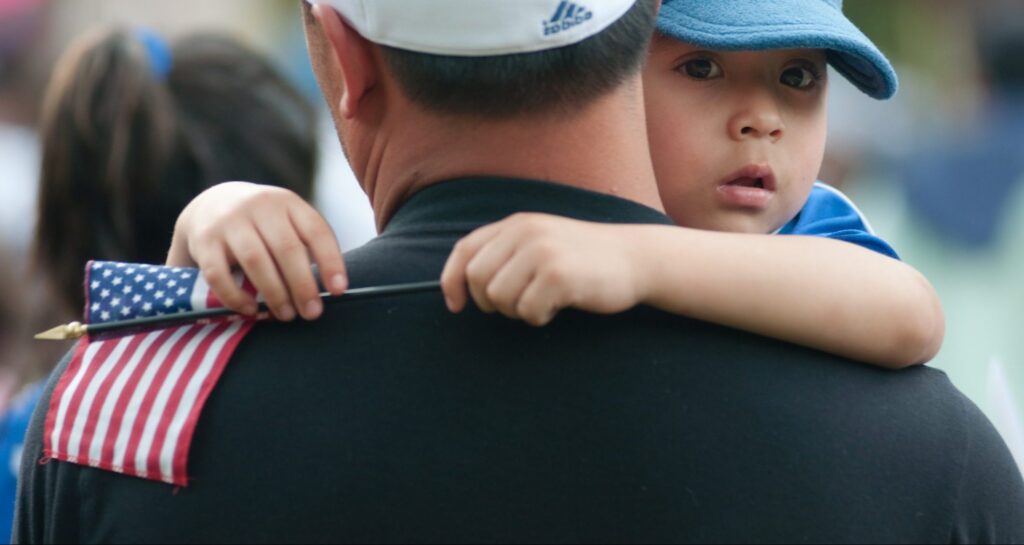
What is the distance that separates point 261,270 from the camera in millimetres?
2057

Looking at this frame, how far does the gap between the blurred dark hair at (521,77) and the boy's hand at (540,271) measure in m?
0.20

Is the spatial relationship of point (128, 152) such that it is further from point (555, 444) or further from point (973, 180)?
point (973, 180)

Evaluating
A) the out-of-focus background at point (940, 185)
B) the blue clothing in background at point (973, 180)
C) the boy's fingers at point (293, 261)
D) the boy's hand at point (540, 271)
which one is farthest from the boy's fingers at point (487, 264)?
the blue clothing in background at point (973, 180)

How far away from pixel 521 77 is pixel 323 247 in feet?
1.09

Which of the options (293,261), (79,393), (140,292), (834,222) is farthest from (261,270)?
(834,222)

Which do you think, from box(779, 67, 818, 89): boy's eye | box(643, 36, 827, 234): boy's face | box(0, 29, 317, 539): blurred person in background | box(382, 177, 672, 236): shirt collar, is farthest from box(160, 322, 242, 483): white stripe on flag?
box(0, 29, 317, 539): blurred person in background

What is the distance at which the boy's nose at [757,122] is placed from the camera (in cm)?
280

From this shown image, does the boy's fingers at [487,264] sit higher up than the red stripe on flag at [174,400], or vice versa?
the boy's fingers at [487,264]

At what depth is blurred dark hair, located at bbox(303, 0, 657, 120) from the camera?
207 cm

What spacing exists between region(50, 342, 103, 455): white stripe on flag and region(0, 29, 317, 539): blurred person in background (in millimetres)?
1702

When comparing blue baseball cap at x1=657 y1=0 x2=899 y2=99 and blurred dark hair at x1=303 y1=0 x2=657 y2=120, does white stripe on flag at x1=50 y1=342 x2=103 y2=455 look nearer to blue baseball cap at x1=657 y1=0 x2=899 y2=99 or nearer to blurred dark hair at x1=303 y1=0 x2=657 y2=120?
blurred dark hair at x1=303 y1=0 x2=657 y2=120

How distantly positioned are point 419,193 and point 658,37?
81cm

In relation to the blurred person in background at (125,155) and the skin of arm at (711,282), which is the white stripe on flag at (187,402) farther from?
the blurred person in background at (125,155)

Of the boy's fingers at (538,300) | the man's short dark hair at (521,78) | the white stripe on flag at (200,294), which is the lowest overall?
the white stripe on flag at (200,294)
